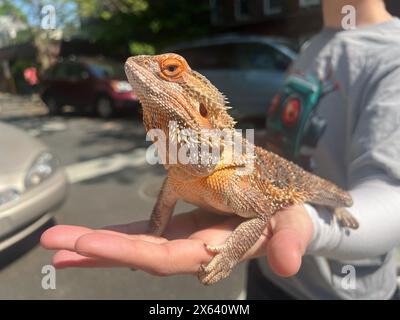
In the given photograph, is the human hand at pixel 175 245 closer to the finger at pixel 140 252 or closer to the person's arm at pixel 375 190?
the finger at pixel 140 252

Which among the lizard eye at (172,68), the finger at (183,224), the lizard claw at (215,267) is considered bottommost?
the lizard claw at (215,267)

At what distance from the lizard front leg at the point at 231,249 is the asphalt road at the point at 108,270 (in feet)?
0.83

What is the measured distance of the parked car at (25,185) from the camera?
9.60 ft

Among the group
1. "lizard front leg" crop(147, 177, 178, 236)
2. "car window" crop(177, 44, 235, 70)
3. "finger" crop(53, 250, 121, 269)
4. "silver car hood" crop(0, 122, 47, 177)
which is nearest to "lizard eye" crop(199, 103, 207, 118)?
"lizard front leg" crop(147, 177, 178, 236)

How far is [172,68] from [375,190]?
0.71m

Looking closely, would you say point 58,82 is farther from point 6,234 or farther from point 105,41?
point 6,234

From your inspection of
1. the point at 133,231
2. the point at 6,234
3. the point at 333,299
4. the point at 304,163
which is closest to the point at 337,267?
the point at 333,299

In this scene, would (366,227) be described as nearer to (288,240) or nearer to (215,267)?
(288,240)

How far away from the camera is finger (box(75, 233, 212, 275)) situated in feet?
3.16

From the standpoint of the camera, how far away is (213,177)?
3.57 ft

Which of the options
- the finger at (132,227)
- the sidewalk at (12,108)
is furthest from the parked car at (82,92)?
the sidewalk at (12,108)

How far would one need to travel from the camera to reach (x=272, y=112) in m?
→ 1.69

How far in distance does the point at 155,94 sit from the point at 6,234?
2.45 meters

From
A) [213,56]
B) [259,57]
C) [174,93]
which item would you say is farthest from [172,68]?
[259,57]
